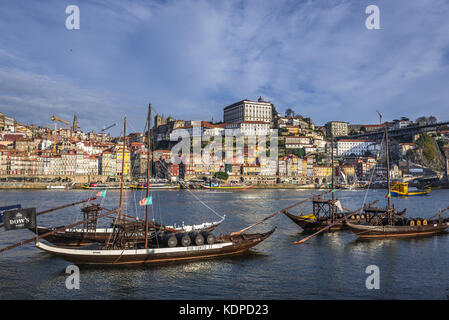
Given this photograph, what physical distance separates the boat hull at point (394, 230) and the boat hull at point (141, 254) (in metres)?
9.19

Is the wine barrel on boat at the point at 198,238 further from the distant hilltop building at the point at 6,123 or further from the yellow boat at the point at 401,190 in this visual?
the distant hilltop building at the point at 6,123

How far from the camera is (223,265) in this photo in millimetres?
16562

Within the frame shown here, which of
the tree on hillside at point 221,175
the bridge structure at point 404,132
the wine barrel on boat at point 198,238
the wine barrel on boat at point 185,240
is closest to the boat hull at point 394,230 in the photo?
the wine barrel on boat at point 198,238

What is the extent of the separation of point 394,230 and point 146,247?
55.2ft

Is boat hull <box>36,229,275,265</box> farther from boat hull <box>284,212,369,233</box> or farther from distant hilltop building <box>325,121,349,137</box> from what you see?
distant hilltop building <box>325,121,349,137</box>

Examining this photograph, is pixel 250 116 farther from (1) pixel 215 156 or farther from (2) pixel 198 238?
(2) pixel 198 238

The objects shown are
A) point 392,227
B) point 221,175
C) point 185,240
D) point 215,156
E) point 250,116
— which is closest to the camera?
point 185,240

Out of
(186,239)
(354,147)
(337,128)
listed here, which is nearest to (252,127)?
(354,147)

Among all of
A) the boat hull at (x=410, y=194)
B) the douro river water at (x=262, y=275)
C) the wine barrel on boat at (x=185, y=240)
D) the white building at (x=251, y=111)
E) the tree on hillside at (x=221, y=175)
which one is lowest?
the douro river water at (x=262, y=275)

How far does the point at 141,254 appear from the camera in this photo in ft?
52.0

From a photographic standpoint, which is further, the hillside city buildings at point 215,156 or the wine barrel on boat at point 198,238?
the hillside city buildings at point 215,156

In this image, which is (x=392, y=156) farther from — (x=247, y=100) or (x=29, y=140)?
(x=29, y=140)

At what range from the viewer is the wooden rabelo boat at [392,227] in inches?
875

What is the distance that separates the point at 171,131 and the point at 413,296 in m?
127
